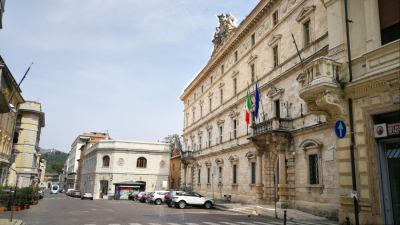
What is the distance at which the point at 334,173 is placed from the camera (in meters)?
19.5

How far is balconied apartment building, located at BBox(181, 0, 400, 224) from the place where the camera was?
11398 millimetres

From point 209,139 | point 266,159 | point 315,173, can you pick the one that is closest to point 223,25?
point 209,139

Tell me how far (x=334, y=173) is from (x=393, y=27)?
33.5 ft

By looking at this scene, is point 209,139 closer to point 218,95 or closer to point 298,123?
point 218,95

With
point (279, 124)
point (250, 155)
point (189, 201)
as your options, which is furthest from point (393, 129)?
point (189, 201)

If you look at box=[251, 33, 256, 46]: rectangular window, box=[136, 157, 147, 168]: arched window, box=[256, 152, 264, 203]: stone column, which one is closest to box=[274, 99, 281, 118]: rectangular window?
box=[256, 152, 264, 203]: stone column

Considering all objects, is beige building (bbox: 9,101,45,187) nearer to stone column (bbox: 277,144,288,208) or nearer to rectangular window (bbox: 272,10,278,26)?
rectangular window (bbox: 272,10,278,26)

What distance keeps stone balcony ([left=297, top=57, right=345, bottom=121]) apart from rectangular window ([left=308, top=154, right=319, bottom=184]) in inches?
359

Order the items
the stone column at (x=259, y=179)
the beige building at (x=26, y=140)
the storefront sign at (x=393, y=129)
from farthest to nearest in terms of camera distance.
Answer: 1. the beige building at (x=26, y=140)
2. the stone column at (x=259, y=179)
3. the storefront sign at (x=393, y=129)

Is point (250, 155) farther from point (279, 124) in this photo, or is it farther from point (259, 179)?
point (279, 124)

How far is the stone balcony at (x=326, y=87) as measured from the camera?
12.4m

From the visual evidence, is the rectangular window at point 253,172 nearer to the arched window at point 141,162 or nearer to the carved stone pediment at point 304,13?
the carved stone pediment at point 304,13

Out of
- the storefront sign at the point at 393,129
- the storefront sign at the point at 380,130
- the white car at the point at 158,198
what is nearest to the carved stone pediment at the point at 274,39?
the storefront sign at the point at 380,130

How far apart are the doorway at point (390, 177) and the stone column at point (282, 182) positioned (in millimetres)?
12784
